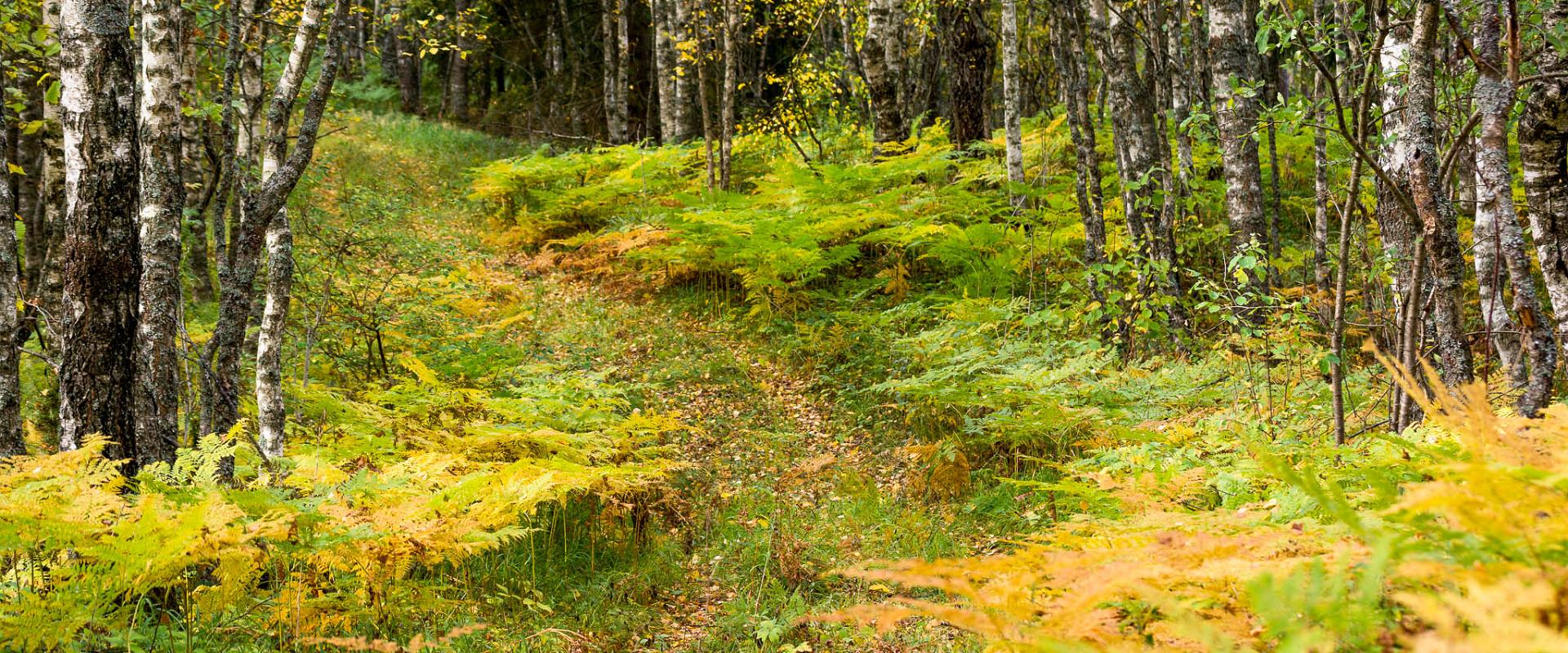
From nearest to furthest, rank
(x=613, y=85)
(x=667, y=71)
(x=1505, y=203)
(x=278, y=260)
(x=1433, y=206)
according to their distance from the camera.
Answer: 1. (x=1505, y=203)
2. (x=1433, y=206)
3. (x=278, y=260)
4. (x=667, y=71)
5. (x=613, y=85)

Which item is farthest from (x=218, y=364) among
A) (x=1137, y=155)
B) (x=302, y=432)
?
(x=1137, y=155)

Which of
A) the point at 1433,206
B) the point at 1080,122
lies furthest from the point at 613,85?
the point at 1433,206

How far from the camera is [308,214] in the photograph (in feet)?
39.9

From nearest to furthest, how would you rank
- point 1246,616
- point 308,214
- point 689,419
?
1. point 1246,616
2. point 689,419
3. point 308,214

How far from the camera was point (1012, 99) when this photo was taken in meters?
9.27

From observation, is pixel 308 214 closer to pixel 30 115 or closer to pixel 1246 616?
pixel 30 115

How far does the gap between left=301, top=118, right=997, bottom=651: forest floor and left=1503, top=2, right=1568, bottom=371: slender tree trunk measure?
9.39 feet

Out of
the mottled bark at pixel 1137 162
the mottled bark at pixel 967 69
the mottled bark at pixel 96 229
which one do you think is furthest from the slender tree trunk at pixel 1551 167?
the mottled bark at pixel 967 69

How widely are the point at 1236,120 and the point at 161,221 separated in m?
7.88

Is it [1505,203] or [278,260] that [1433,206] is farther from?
[278,260]

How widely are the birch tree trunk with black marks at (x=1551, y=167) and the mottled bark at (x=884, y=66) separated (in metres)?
8.23

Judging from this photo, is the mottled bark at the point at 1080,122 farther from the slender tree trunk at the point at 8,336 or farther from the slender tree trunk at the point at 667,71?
the slender tree trunk at the point at 667,71

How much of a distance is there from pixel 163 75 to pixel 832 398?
216 inches

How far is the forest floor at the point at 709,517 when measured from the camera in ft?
13.9
